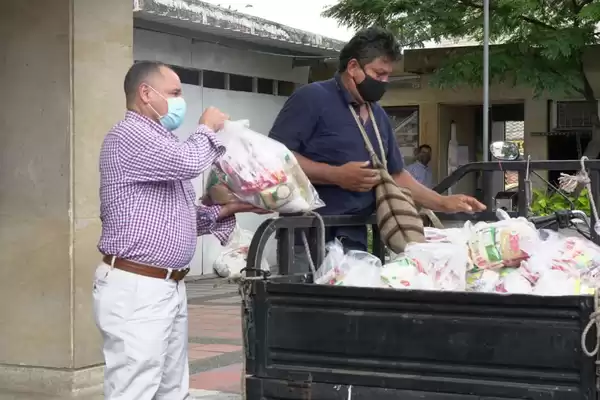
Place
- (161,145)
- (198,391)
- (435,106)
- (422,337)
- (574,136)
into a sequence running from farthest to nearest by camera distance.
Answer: (435,106)
(574,136)
(198,391)
(161,145)
(422,337)

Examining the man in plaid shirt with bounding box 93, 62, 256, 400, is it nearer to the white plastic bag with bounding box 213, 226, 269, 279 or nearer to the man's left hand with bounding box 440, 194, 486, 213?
the white plastic bag with bounding box 213, 226, 269, 279

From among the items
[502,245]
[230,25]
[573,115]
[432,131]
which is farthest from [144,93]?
[432,131]

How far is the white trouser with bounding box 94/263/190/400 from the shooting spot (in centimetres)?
375

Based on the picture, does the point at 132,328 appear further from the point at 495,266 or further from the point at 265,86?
the point at 265,86

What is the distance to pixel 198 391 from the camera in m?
6.24

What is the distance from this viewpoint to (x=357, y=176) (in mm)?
4098

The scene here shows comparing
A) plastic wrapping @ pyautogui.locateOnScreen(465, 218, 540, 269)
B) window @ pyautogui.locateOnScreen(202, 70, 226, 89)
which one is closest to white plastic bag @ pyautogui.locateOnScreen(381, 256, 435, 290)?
plastic wrapping @ pyautogui.locateOnScreen(465, 218, 540, 269)

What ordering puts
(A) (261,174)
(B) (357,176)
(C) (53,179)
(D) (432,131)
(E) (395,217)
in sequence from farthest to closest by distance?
1. (D) (432,131)
2. (C) (53,179)
3. (B) (357,176)
4. (E) (395,217)
5. (A) (261,174)

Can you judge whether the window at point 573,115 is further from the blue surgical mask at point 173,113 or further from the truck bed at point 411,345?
the truck bed at point 411,345

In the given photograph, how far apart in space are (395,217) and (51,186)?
2.73 m

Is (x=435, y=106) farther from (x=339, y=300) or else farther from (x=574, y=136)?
(x=339, y=300)

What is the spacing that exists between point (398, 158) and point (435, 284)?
164cm

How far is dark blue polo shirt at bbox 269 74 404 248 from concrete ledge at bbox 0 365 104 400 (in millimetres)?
2324

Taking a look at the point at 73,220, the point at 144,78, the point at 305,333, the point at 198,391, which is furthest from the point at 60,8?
the point at 305,333
